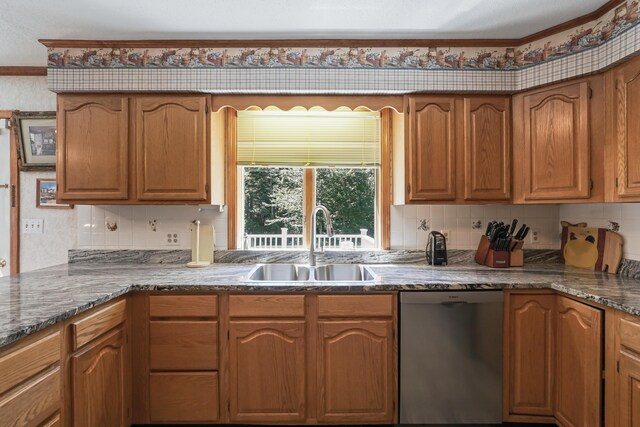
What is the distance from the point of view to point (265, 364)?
2.01m

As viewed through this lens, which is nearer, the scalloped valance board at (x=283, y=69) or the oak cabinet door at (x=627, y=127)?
the oak cabinet door at (x=627, y=127)

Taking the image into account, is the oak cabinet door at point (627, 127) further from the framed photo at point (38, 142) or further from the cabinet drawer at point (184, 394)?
the framed photo at point (38, 142)

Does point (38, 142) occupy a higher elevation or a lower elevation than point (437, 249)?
higher

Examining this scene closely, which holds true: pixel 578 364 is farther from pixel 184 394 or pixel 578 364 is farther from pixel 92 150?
pixel 92 150

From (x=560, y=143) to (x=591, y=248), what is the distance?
76cm

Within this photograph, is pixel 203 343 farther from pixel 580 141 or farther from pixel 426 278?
pixel 580 141

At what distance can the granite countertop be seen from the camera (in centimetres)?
153

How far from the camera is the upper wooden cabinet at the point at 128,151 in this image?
2.37m

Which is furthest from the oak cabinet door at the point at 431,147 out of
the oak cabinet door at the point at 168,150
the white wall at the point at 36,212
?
the white wall at the point at 36,212

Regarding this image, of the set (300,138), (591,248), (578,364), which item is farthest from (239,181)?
(591,248)

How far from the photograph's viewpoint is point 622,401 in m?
1.59

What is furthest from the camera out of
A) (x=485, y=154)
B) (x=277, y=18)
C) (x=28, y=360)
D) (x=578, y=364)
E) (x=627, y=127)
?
(x=485, y=154)

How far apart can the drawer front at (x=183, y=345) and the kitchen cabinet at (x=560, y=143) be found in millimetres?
2060

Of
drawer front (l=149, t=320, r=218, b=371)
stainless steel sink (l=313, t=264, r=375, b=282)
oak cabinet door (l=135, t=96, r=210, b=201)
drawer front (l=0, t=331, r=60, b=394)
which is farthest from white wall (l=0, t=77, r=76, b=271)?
stainless steel sink (l=313, t=264, r=375, b=282)
